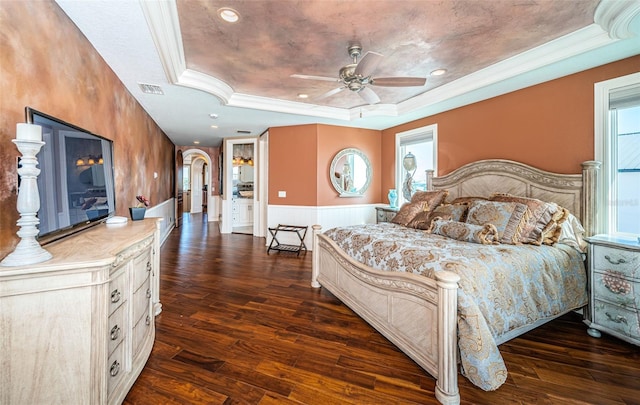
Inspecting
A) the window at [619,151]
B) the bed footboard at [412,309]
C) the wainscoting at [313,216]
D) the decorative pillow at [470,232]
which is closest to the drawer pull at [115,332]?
the bed footboard at [412,309]

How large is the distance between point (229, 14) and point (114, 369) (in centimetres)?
255

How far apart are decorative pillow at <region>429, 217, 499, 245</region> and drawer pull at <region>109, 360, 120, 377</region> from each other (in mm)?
2700

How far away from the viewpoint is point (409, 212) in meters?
3.39

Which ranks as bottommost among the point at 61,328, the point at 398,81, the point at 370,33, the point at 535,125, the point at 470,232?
the point at 61,328

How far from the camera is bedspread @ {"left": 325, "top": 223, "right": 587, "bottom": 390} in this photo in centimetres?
147

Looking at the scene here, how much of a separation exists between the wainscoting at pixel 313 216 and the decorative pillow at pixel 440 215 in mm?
2245

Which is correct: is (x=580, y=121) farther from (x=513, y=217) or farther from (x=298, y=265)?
(x=298, y=265)

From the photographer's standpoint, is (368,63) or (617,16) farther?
(368,63)

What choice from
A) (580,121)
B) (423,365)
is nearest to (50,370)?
(423,365)

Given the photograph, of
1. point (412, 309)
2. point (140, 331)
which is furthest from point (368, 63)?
point (140, 331)

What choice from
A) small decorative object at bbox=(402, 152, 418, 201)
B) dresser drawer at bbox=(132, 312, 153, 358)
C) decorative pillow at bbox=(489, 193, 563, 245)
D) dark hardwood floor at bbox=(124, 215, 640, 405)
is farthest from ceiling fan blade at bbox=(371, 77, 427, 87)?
dresser drawer at bbox=(132, 312, 153, 358)

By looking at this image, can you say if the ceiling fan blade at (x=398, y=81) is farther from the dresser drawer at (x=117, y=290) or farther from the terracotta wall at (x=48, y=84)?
the dresser drawer at (x=117, y=290)

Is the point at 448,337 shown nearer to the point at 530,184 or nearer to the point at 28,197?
the point at 28,197

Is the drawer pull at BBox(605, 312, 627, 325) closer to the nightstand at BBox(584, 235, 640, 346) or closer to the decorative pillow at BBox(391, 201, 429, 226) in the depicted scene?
the nightstand at BBox(584, 235, 640, 346)
